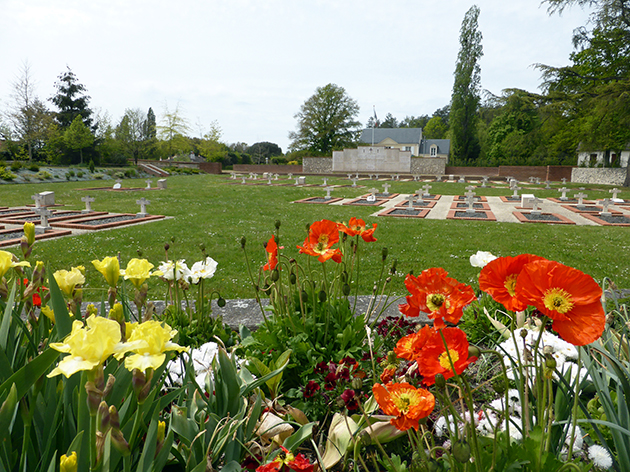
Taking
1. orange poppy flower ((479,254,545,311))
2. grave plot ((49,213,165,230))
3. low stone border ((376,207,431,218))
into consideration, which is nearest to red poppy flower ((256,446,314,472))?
orange poppy flower ((479,254,545,311))

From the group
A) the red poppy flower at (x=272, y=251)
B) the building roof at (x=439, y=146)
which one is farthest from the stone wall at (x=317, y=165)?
the red poppy flower at (x=272, y=251)

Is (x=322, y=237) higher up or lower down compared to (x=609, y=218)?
higher up

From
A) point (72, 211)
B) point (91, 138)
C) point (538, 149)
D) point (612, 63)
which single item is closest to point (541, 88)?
point (612, 63)

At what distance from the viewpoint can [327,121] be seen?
43.9 m

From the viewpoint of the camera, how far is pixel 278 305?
85.0 inches

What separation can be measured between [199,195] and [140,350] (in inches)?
616

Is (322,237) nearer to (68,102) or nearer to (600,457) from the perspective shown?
(600,457)

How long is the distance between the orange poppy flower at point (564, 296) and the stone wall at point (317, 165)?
37.9 metres

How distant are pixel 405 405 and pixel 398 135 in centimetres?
5374

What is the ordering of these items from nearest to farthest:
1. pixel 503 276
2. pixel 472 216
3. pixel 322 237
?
1. pixel 503 276
2. pixel 322 237
3. pixel 472 216

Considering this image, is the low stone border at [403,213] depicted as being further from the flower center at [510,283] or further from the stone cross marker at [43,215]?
the flower center at [510,283]

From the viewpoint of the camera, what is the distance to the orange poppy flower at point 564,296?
0.79 meters

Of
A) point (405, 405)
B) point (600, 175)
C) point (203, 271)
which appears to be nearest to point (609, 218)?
point (203, 271)

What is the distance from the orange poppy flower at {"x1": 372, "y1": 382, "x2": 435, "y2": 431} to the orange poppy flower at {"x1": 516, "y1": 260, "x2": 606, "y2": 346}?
1.11ft
